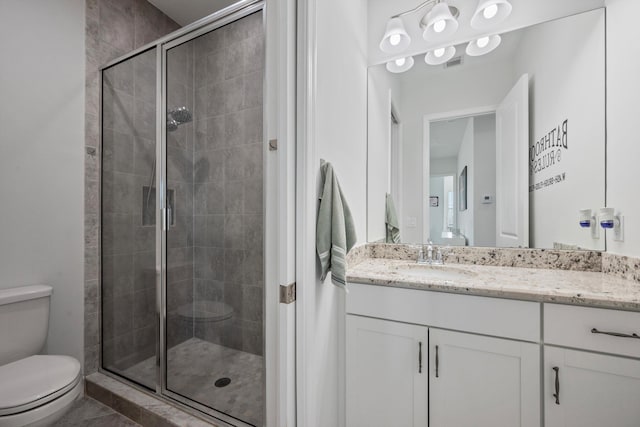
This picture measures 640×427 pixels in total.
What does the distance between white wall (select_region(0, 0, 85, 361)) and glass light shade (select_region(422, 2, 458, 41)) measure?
2.16 m

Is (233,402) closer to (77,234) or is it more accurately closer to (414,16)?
(77,234)

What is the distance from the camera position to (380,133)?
185 centimetres

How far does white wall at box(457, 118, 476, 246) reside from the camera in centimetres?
164

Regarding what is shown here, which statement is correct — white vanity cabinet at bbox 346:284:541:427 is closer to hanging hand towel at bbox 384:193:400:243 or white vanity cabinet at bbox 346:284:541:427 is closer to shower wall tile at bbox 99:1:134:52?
hanging hand towel at bbox 384:193:400:243

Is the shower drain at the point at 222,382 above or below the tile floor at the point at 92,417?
above

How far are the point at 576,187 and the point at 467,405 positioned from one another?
119cm

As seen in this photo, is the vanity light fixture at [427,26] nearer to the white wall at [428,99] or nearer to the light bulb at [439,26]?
the light bulb at [439,26]

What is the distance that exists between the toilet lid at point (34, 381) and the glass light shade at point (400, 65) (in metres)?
2.40

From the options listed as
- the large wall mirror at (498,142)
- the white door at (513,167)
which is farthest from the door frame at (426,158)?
the white door at (513,167)

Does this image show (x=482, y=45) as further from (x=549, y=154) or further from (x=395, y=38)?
(x=549, y=154)

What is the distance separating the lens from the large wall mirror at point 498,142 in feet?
4.49

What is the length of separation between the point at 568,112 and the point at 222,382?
2403mm

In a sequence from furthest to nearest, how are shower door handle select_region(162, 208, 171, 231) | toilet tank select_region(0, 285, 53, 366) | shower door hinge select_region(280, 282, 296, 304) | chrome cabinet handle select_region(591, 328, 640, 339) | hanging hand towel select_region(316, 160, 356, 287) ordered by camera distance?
shower door handle select_region(162, 208, 171, 231)
toilet tank select_region(0, 285, 53, 366)
hanging hand towel select_region(316, 160, 356, 287)
shower door hinge select_region(280, 282, 296, 304)
chrome cabinet handle select_region(591, 328, 640, 339)

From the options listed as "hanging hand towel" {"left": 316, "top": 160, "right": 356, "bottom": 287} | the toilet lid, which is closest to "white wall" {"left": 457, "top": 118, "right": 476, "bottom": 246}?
"hanging hand towel" {"left": 316, "top": 160, "right": 356, "bottom": 287}
